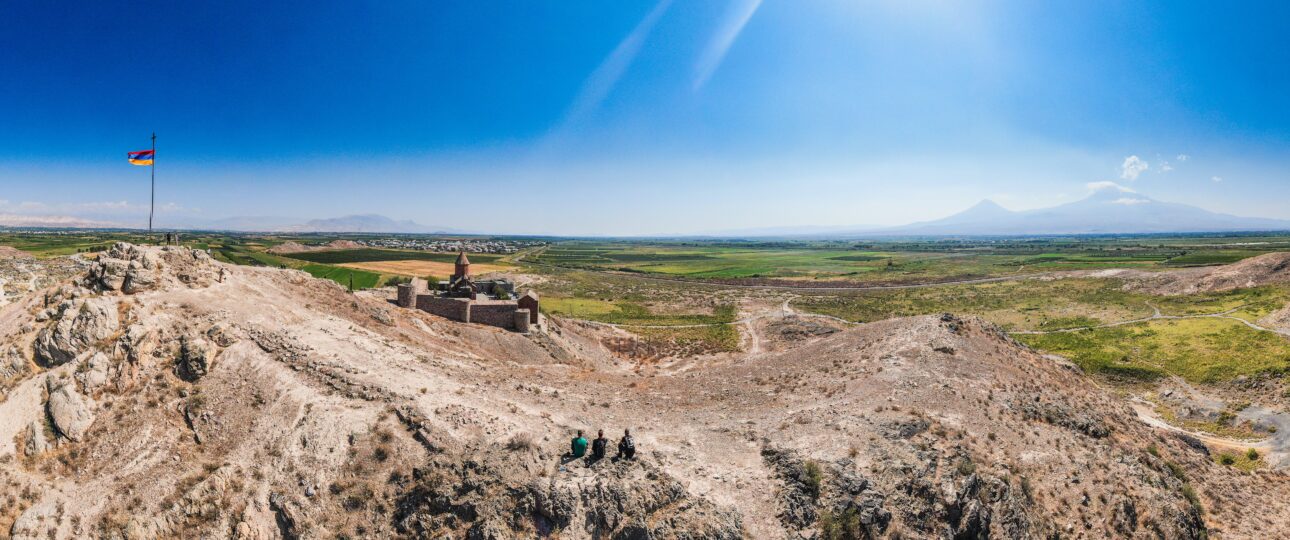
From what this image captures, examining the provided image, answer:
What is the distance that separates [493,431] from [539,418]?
1963 mm

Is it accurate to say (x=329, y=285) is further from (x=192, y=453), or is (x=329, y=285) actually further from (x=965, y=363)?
(x=965, y=363)

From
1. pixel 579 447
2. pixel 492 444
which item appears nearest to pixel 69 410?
pixel 492 444

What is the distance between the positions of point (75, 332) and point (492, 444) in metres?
16.6

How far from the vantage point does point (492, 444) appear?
52.3 feet

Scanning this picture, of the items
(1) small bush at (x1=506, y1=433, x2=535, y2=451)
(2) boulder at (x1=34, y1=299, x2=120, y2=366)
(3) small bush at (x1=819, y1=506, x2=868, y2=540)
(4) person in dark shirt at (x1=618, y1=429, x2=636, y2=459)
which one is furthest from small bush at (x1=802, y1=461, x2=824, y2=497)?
(2) boulder at (x1=34, y1=299, x2=120, y2=366)

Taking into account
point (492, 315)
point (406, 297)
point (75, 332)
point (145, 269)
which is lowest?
point (492, 315)

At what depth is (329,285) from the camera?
31.5 meters

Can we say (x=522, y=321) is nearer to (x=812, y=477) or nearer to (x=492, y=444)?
(x=492, y=444)

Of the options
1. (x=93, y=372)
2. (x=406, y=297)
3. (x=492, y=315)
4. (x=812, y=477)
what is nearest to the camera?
(x=812, y=477)

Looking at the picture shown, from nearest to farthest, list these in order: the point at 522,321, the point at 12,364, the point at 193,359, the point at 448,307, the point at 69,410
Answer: the point at 69,410 < the point at 12,364 < the point at 193,359 < the point at 522,321 < the point at 448,307

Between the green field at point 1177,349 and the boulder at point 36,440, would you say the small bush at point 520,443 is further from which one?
the green field at point 1177,349

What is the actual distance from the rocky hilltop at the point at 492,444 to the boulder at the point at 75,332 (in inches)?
2.8

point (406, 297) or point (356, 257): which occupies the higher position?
point (356, 257)

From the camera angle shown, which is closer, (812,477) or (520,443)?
(812,477)
